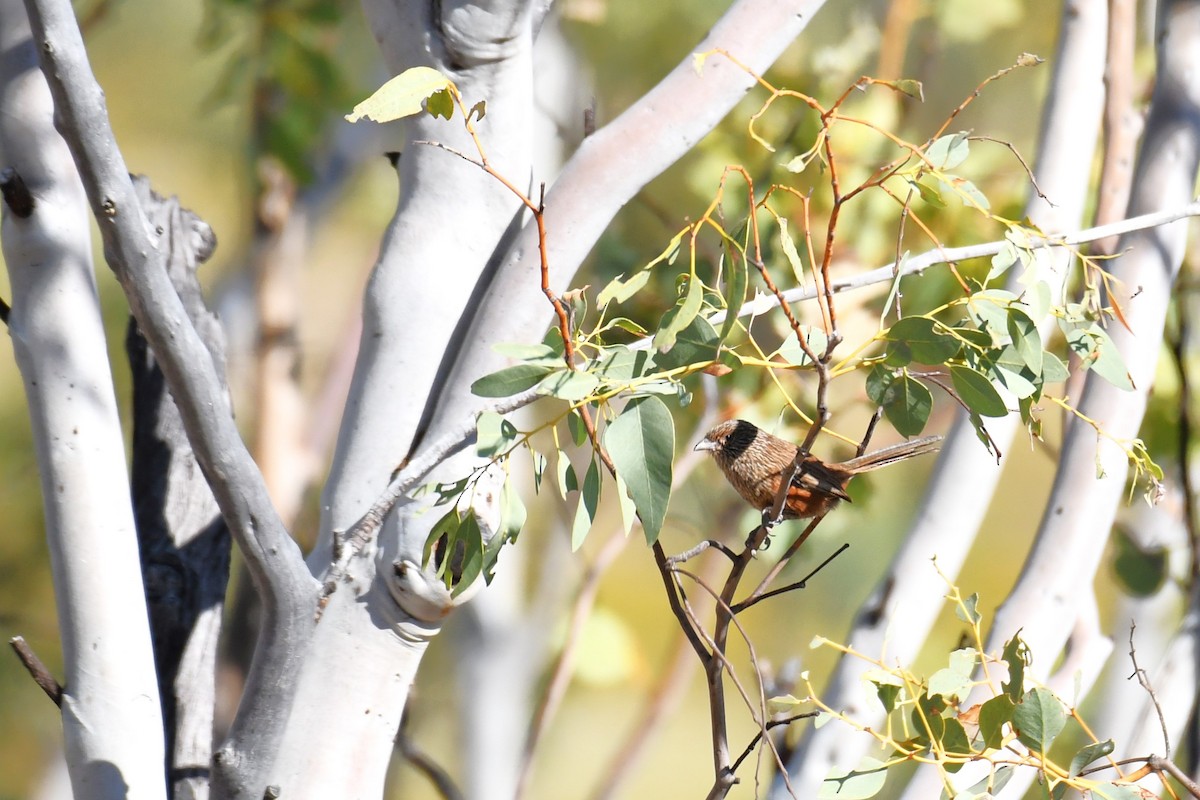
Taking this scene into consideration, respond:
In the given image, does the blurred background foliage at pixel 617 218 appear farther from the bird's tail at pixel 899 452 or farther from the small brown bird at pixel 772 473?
the bird's tail at pixel 899 452

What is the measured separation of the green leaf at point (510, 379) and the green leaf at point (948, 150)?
0.82 feet

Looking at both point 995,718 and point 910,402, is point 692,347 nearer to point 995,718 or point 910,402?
point 910,402

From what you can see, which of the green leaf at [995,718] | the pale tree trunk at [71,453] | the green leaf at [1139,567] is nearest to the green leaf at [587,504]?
the green leaf at [995,718]

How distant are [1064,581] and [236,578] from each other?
1.42 m

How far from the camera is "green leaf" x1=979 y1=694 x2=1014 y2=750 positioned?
0.57 m

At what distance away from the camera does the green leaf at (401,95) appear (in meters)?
0.50

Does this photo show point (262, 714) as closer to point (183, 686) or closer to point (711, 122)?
point (183, 686)

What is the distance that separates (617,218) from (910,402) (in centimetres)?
134

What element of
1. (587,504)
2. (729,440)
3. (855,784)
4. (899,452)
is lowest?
(855,784)

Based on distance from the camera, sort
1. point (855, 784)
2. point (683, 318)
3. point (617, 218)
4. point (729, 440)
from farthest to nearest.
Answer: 1. point (617, 218)
2. point (729, 440)
3. point (855, 784)
4. point (683, 318)

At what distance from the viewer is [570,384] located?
48 centimetres

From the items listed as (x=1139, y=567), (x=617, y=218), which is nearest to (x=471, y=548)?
(x=1139, y=567)

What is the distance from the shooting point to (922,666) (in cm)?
201

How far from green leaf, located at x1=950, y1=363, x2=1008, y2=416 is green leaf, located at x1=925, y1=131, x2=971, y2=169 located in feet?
0.40
